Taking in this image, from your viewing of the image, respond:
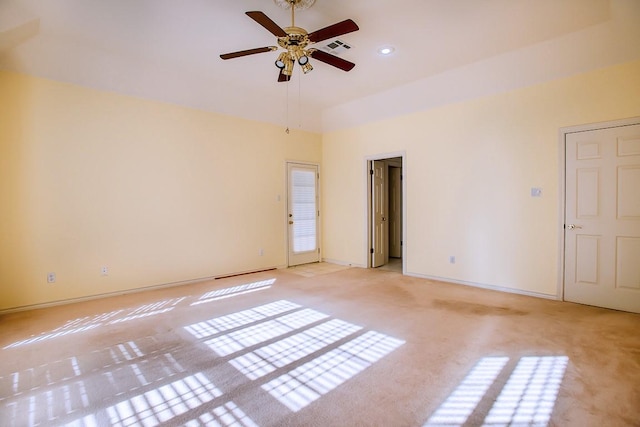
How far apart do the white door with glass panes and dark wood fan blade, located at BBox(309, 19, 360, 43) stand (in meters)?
3.45

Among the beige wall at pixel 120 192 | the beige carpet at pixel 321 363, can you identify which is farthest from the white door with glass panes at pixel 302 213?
the beige carpet at pixel 321 363

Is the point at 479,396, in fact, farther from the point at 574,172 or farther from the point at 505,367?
the point at 574,172

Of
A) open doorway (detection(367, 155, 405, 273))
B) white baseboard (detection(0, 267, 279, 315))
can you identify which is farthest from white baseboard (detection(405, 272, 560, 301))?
white baseboard (detection(0, 267, 279, 315))

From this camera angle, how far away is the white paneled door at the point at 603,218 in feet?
11.2

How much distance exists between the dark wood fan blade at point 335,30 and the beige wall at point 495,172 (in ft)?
9.03

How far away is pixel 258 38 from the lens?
11.5ft

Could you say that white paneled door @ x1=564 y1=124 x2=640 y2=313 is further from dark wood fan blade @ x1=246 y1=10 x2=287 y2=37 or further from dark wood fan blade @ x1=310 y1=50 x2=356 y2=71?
dark wood fan blade @ x1=246 y1=10 x2=287 y2=37

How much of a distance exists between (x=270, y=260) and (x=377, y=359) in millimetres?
3698

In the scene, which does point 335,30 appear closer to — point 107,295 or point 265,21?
point 265,21

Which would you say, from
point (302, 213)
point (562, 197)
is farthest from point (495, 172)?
point (302, 213)

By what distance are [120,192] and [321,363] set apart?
11.8 ft

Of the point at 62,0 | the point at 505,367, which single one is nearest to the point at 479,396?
the point at 505,367

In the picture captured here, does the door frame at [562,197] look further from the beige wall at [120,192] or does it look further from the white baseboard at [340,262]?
the beige wall at [120,192]

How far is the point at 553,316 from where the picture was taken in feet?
10.9
